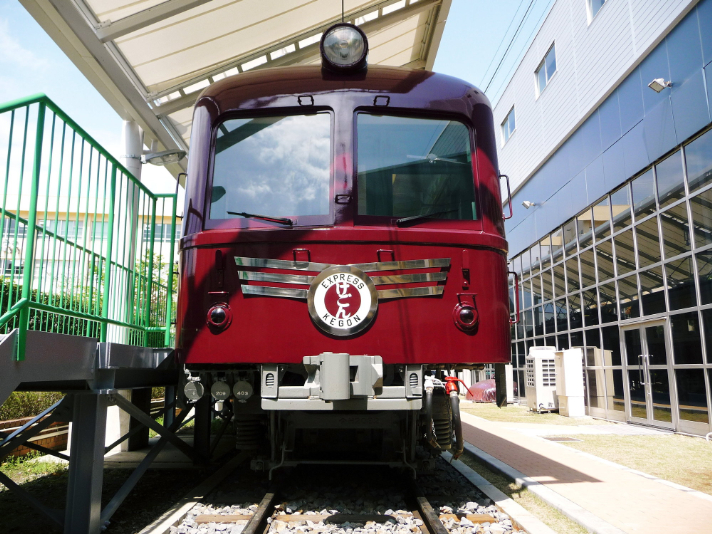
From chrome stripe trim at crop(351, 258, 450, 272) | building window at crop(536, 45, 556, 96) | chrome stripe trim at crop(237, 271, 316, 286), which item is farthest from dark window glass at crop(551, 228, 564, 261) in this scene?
chrome stripe trim at crop(237, 271, 316, 286)

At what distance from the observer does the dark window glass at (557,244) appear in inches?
609

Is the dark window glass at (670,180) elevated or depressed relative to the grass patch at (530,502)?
elevated

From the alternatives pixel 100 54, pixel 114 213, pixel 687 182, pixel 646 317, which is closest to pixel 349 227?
pixel 114 213

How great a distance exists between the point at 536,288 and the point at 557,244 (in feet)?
6.78

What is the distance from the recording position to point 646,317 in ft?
36.9

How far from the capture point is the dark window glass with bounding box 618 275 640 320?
11734mm

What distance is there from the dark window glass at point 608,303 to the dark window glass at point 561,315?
1.99 metres

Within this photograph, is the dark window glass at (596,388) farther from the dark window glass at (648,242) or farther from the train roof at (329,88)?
the train roof at (329,88)

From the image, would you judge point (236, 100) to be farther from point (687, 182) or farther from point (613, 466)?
point (687, 182)

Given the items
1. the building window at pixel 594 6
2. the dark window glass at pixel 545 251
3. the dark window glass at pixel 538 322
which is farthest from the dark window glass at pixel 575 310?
the building window at pixel 594 6

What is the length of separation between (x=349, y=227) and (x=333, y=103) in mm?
1058

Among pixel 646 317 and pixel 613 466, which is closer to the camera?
pixel 613 466

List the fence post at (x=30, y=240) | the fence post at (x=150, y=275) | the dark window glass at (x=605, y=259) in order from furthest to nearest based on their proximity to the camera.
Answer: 1. the dark window glass at (x=605, y=259)
2. the fence post at (x=150, y=275)
3. the fence post at (x=30, y=240)

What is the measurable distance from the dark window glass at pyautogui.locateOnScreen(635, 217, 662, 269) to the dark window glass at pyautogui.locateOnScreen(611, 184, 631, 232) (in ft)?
1.75
